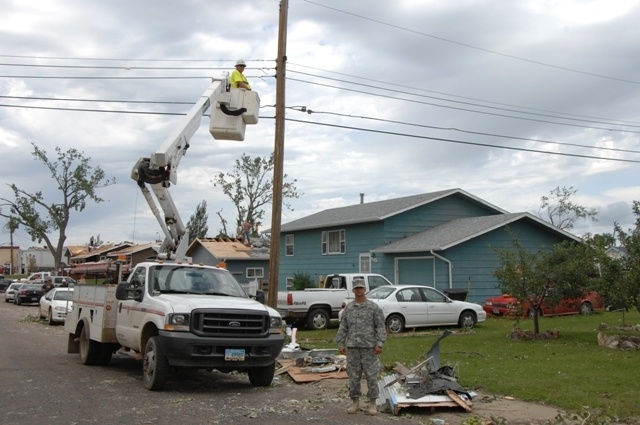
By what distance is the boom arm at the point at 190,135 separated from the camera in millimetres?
12398

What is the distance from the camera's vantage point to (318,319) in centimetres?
2116

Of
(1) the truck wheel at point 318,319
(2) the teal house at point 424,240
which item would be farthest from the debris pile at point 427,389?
(2) the teal house at point 424,240

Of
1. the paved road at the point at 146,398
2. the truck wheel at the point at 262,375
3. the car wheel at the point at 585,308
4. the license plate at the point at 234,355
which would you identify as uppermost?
the car wheel at the point at 585,308

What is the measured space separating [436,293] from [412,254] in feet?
22.4

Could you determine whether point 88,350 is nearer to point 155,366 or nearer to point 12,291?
point 155,366

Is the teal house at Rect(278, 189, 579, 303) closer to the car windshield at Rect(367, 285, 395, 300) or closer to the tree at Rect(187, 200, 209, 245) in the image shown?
the car windshield at Rect(367, 285, 395, 300)

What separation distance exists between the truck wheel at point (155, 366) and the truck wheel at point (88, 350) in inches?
125

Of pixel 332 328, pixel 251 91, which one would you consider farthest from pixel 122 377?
pixel 332 328

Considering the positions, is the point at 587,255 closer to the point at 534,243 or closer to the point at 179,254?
the point at 179,254

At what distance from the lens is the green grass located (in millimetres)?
9375

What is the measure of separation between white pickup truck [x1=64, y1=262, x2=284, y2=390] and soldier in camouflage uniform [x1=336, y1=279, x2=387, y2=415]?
5.84 ft

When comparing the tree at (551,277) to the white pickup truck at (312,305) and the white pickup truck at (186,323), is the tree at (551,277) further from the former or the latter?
the white pickup truck at (186,323)

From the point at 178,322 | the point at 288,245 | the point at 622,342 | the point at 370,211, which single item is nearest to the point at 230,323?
the point at 178,322

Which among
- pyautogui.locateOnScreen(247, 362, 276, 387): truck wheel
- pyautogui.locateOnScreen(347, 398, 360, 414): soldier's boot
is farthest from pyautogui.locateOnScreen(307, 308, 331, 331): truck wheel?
pyautogui.locateOnScreen(347, 398, 360, 414): soldier's boot
